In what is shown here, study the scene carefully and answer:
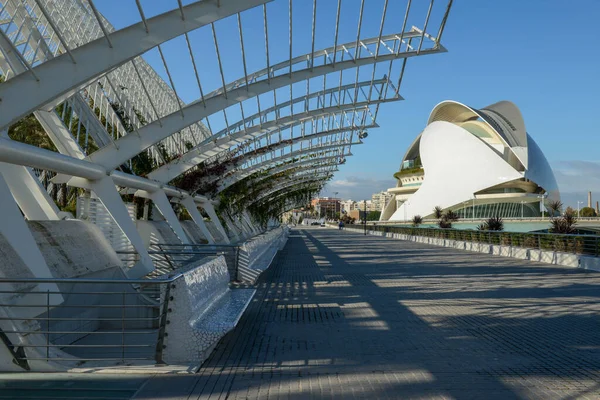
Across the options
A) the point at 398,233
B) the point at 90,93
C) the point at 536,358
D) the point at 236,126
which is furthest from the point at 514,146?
the point at 536,358

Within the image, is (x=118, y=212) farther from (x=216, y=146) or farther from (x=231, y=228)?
(x=231, y=228)

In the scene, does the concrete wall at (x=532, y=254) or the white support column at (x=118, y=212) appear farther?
the concrete wall at (x=532, y=254)

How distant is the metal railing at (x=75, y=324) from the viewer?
16.8 ft

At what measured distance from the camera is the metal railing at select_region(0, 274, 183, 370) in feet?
16.8

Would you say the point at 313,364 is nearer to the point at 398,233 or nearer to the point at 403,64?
the point at 403,64

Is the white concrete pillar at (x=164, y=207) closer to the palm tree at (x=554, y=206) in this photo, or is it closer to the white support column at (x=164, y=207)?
the white support column at (x=164, y=207)

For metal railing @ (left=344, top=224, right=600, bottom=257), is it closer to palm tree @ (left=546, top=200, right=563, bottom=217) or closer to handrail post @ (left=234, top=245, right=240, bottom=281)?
handrail post @ (left=234, top=245, right=240, bottom=281)

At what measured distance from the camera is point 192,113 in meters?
13.6

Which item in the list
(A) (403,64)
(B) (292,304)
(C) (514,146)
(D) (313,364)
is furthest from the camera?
(C) (514,146)

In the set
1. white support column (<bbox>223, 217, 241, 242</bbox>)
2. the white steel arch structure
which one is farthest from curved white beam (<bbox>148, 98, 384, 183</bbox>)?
white support column (<bbox>223, 217, 241, 242</bbox>)

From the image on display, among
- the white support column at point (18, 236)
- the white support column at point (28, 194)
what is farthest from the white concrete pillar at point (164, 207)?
the white support column at point (18, 236)

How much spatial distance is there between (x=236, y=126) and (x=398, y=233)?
3048 cm

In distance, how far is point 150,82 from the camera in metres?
21.6

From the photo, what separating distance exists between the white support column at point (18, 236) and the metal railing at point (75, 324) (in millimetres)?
320
